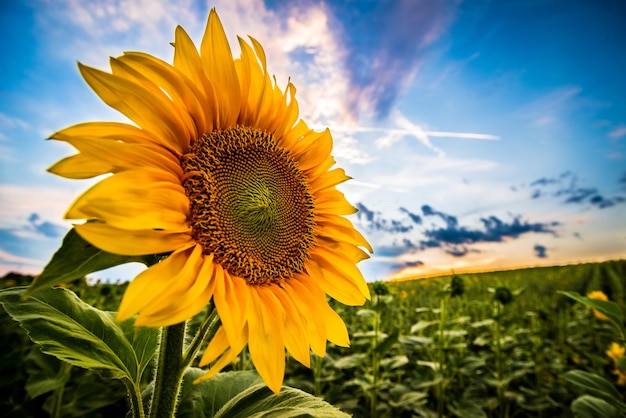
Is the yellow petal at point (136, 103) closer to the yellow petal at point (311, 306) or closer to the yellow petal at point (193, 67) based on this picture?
the yellow petal at point (193, 67)

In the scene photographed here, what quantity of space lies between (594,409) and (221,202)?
98.4 inches

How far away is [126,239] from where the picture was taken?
80cm

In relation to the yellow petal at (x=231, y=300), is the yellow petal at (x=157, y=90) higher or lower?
higher

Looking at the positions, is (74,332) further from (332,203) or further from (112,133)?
(332,203)

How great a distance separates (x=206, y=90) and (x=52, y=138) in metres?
0.38

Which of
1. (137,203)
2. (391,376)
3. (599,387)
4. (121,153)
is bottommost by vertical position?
(391,376)

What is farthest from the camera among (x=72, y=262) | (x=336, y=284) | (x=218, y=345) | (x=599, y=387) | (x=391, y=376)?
(x=391, y=376)

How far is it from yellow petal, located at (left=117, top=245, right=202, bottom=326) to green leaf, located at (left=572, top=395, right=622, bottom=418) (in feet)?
8.07

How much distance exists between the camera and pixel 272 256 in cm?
115

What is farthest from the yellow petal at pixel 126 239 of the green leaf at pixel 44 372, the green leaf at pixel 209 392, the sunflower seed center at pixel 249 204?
the green leaf at pixel 44 372

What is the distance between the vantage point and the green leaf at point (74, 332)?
0.96 metres

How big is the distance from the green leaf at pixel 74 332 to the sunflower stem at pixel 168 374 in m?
0.10

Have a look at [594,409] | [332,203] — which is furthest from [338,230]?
[594,409]

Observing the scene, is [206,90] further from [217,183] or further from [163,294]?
[163,294]
